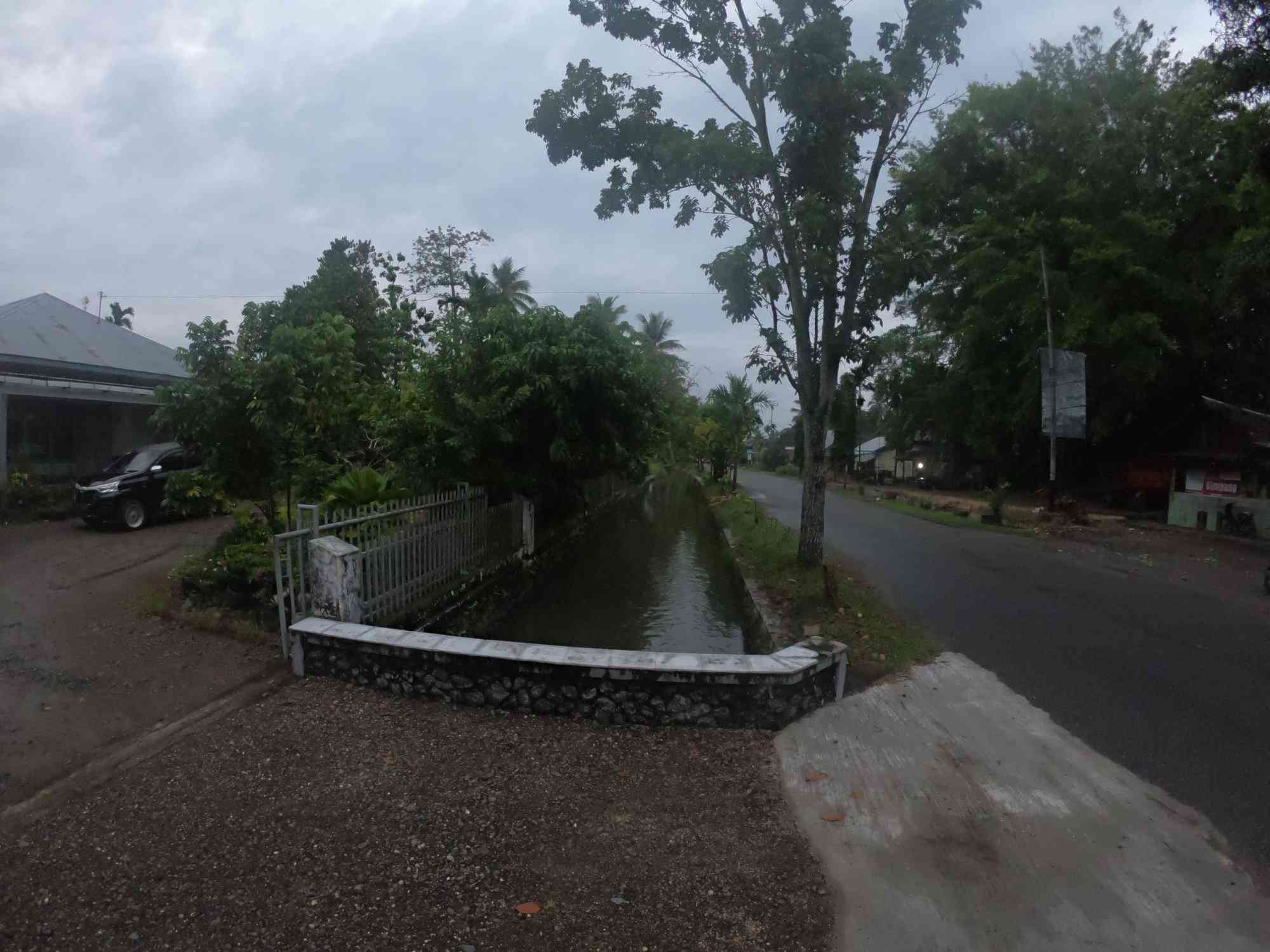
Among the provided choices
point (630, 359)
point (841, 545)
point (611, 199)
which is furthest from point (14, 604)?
point (841, 545)

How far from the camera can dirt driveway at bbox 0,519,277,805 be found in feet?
15.2

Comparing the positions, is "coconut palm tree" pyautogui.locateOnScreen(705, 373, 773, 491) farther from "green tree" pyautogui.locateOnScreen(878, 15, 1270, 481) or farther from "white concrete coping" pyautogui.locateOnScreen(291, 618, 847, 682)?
"white concrete coping" pyautogui.locateOnScreen(291, 618, 847, 682)

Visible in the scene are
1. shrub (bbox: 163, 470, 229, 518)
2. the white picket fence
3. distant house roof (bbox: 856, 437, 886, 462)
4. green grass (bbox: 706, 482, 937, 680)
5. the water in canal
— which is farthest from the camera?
distant house roof (bbox: 856, 437, 886, 462)

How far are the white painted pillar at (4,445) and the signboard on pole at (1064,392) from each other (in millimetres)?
20949

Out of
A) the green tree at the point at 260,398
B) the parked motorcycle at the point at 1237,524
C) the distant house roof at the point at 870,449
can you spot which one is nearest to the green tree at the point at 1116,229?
the parked motorcycle at the point at 1237,524

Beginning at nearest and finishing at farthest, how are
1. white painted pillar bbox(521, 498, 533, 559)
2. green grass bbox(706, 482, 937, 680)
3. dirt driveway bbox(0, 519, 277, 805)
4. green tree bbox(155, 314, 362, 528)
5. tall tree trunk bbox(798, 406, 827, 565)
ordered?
dirt driveway bbox(0, 519, 277, 805) < green grass bbox(706, 482, 937, 680) < green tree bbox(155, 314, 362, 528) < tall tree trunk bbox(798, 406, 827, 565) < white painted pillar bbox(521, 498, 533, 559)

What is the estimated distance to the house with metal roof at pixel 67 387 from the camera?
13.4 m

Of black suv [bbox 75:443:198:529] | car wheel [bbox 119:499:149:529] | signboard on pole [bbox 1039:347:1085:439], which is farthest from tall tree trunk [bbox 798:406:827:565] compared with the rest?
signboard on pole [bbox 1039:347:1085:439]

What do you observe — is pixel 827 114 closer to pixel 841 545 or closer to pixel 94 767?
pixel 841 545

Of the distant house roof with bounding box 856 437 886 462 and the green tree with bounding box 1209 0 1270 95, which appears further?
the distant house roof with bounding box 856 437 886 462

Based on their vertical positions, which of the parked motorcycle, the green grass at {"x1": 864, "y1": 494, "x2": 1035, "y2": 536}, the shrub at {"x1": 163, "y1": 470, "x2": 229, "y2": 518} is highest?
the shrub at {"x1": 163, "y1": 470, "x2": 229, "y2": 518}

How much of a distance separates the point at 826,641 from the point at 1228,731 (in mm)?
2587

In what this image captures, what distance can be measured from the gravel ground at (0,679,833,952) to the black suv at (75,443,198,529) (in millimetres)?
9040

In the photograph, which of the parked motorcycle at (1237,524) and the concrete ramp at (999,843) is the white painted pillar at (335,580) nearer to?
the concrete ramp at (999,843)
